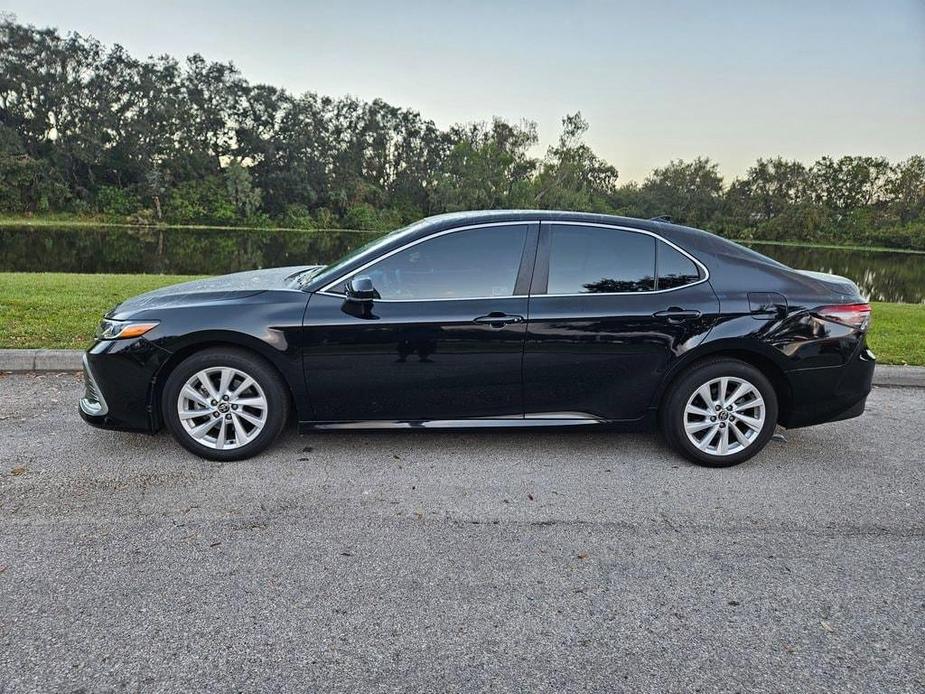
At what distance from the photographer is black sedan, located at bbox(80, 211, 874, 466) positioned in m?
3.80

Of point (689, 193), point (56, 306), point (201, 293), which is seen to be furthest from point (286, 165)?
point (201, 293)

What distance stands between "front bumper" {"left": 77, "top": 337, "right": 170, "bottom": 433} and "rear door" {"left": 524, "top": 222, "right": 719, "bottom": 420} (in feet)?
7.58

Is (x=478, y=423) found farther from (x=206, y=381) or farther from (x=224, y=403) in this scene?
(x=206, y=381)

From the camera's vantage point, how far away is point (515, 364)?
3.87 m

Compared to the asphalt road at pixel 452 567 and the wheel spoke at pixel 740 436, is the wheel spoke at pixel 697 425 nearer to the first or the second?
the wheel spoke at pixel 740 436

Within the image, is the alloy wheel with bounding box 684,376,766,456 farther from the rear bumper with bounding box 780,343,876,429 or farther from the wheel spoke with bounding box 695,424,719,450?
the rear bumper with bounding box 780,343,876,429

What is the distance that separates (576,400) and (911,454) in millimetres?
2454

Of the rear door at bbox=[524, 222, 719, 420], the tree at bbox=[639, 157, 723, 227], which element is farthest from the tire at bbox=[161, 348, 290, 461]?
the tree at bbox=[639, 157, 723, 227]

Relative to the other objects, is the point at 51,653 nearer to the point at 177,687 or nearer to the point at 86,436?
the point at 177,687

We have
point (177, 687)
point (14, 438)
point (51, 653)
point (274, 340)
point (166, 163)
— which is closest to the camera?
point (177, 687)

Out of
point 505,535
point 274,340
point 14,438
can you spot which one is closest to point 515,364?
point 505,535

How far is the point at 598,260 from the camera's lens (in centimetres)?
399

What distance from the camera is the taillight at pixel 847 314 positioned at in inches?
157

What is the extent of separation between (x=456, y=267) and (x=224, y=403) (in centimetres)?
167
